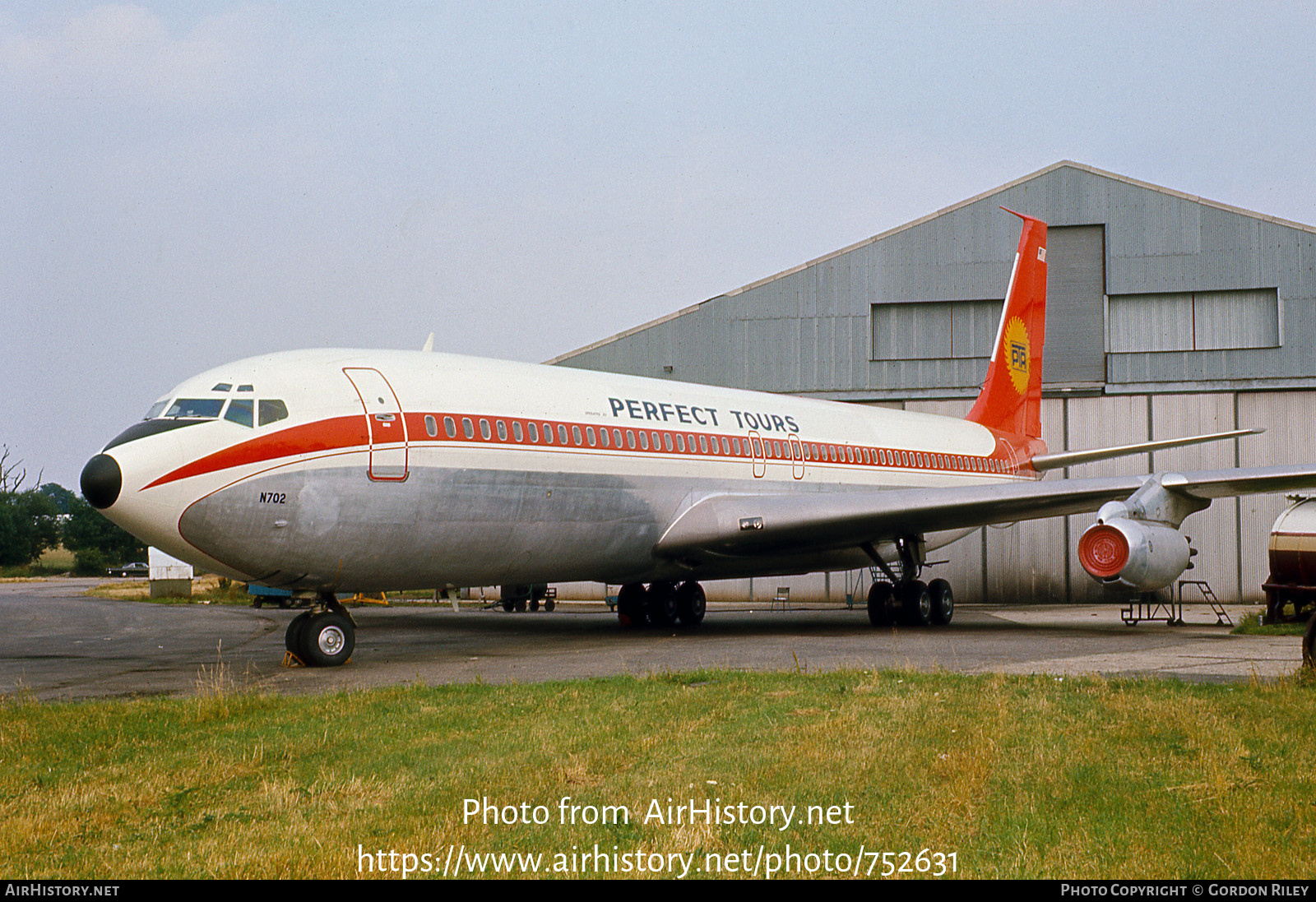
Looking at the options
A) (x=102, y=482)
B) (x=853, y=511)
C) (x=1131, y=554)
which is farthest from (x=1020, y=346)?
(x=102, y=482)

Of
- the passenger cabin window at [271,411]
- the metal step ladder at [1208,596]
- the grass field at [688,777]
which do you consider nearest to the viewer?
the grass field at [688,777]

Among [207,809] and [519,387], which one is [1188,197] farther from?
[207,809]

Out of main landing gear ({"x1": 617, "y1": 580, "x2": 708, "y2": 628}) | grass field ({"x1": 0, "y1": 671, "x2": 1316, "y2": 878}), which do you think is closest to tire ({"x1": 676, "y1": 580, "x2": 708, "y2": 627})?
main landing gear ({"x1": 617, "y1": 580, "x2": 708, "y2": 628})

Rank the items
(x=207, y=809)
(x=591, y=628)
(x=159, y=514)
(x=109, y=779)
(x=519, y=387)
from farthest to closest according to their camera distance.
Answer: (x=591, y=628) < (x=519, y=387) < (x=159, y=514) < (x=109, y=779) < (x=207, y=809)

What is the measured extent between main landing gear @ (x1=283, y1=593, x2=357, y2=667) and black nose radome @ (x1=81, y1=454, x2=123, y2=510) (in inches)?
100

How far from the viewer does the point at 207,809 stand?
5.64 metres

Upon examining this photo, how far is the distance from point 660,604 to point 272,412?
33.1ft

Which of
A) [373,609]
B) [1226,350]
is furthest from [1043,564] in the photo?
[373,609]

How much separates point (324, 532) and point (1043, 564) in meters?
20.7

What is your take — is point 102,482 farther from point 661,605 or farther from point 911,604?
point 911,604

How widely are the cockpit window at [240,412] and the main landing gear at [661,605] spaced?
32.6 ft

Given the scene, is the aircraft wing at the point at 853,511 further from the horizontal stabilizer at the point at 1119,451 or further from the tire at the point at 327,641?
the tire at the point at 327,641

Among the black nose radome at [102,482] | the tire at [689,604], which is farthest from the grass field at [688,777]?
the tire at [689,604]

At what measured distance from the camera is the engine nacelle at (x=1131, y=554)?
15141mm
